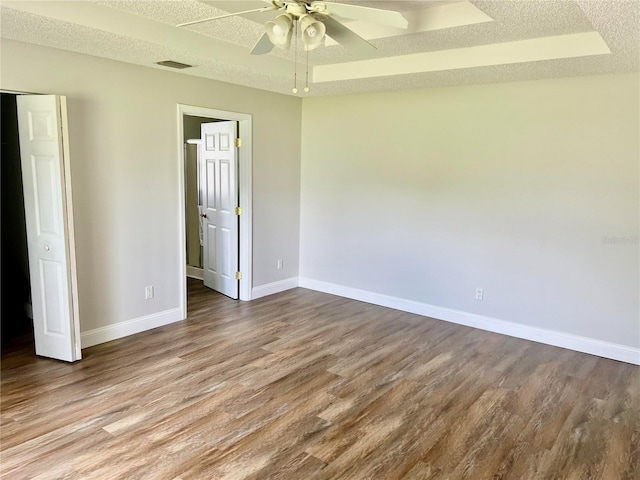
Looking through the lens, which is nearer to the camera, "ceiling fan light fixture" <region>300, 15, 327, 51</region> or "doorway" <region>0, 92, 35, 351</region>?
"ceiling fan light fixture" <region>300, 15, 327, 51</region>

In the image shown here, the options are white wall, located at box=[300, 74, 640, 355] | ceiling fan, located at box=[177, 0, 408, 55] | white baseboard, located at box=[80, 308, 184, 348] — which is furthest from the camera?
white baseboard, located at box=[80, 308, 184, 348]

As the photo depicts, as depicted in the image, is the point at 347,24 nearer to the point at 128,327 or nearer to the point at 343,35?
the point at 343,35

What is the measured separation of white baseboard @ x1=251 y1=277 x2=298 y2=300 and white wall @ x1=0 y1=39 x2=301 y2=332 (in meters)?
1.14

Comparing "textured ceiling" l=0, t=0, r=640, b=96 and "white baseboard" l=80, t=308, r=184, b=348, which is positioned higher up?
"textured ceiling" l=0, t=0, r=640, b=96

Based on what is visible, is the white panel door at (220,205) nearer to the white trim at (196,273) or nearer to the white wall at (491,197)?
the white trim at (196,273)

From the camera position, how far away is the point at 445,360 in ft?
13.1

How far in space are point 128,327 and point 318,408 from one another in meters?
2.22

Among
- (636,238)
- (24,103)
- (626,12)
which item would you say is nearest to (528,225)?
(636,238)

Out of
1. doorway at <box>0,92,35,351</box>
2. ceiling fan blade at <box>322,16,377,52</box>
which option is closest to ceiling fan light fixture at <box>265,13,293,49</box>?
ceiling fan blade at <box>322,16,377,52</box>

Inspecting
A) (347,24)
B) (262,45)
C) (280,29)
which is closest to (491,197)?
(347,24)

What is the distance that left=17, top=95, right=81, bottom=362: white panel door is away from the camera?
11.3 feet

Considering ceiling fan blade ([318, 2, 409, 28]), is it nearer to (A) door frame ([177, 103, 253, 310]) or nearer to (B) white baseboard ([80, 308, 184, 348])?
(A) door frame ([177, 103, 253, 310])

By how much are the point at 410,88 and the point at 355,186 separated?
133cm

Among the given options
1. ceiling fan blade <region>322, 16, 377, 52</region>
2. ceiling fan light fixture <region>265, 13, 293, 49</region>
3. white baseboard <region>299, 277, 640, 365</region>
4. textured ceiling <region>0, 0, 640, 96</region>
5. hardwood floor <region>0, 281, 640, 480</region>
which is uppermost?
textured ceiling <region>0, 0, 640, 96</region>
